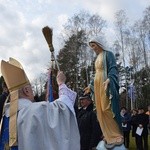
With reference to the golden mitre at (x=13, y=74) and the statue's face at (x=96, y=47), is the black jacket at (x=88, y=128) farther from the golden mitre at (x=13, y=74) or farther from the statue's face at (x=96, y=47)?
the golden mitre at (x=13, y=74)

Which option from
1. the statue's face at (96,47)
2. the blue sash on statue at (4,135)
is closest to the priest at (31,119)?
the blue sash on statue at (4,135)

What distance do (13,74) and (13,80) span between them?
0.07 meters

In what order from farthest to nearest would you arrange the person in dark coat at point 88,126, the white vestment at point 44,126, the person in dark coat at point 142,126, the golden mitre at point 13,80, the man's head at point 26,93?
1. the person in dark coat at point 142,126
2. the person in dark coat at point 88,126
3. the man's head at point 26,93
4. the golden mitre at point 13,80
5. the white vestment at point 44,126

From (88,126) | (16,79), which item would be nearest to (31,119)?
(16,79)

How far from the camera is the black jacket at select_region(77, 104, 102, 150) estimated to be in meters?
9.22

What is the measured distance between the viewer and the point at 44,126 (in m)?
4.25

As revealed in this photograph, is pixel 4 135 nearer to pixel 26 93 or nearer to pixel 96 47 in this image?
pixel 26 93

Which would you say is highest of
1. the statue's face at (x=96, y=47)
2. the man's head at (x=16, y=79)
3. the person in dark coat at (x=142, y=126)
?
the statue's face at (x=96, y=47)

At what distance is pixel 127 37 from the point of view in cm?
4491

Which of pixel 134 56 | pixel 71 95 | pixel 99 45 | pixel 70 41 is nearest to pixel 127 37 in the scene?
pixel 134 56

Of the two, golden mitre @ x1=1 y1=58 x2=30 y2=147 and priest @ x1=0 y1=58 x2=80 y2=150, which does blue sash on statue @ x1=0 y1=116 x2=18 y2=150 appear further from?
A: golden mitre @ x1=1 y1=58 x2=30 y2=147

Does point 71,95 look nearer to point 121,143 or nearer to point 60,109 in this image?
point 60,109

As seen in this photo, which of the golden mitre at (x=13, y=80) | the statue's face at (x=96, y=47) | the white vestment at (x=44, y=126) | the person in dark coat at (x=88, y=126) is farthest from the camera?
the statue's face at (x=96, y=47)

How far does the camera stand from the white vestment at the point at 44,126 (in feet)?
13.8
